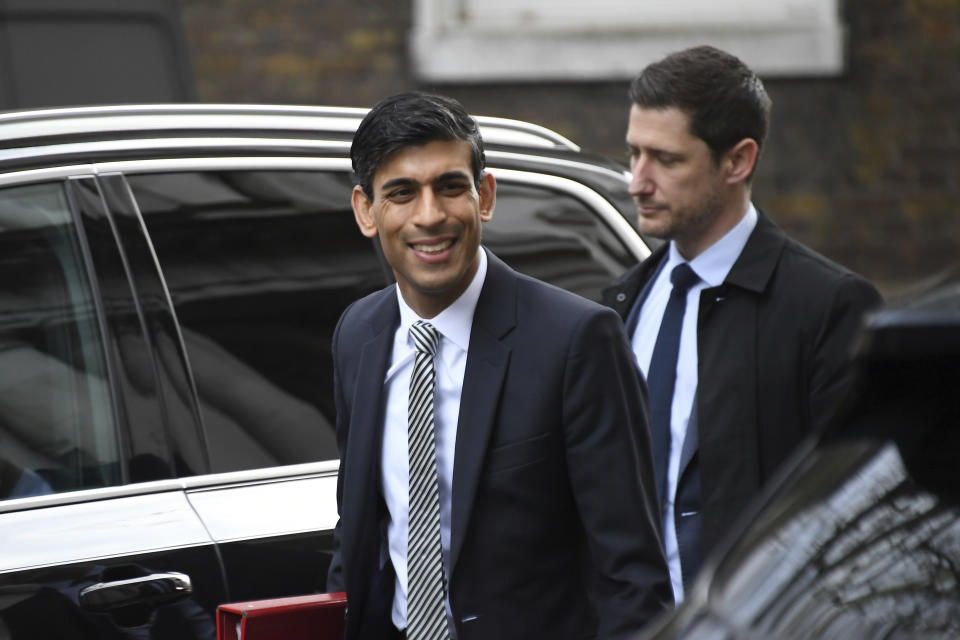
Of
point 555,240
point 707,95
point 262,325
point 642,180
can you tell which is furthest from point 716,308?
point 262,325

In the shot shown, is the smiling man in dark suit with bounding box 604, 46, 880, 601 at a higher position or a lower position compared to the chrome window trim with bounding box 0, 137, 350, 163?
lower

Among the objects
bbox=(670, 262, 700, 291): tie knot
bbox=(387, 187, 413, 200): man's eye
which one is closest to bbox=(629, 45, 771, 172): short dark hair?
bbox=(670, 262, 700, 291): tie knot

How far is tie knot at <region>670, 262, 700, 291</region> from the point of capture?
2.99 metres

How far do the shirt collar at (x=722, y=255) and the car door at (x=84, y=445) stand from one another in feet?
3.53

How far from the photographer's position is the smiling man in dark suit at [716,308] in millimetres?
2760

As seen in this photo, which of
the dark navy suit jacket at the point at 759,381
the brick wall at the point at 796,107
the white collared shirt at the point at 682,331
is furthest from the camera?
the brick wall at the point at 796,107

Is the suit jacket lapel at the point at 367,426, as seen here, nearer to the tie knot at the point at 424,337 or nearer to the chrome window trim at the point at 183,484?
the tie knot at the point at 424,337

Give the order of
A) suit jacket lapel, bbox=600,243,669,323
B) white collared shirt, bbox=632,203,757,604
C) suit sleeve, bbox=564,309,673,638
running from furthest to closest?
suit jacket lapel, bbox=600,243,669,323 → white collared shirt, bbox=632,203,757,604 → suit sleeve, bbox=564,309,673,638

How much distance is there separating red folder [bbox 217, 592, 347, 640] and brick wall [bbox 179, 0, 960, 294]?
252 inches

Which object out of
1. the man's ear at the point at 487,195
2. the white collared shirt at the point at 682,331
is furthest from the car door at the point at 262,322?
the man's ear at the point at 487,195

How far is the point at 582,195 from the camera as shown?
3.44 meters

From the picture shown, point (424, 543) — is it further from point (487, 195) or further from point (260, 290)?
point (260, 290)

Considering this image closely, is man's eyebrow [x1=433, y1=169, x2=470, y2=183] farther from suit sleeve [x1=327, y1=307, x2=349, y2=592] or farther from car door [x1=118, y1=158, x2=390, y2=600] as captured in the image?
car door [x1=118, y1=158, x2=390, y2=600]

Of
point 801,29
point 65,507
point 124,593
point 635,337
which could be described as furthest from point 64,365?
point 801,29
